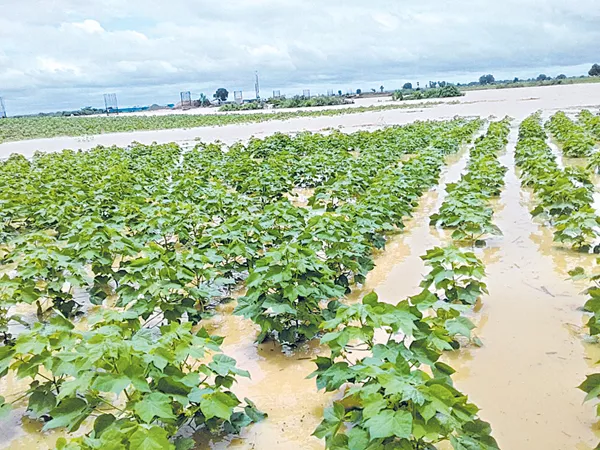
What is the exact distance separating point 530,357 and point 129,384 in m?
2.92

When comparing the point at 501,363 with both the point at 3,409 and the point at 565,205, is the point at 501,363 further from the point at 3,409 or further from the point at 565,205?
the point at 565,205

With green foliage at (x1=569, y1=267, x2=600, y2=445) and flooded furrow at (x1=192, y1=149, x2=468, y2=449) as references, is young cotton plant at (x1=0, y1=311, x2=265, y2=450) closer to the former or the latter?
flooded furrow at (x1=192, y1=149, x2=468, y2=449)

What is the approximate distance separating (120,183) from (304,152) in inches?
280

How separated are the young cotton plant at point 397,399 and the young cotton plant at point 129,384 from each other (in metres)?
0.63

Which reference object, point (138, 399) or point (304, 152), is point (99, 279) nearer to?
point (138, 399)

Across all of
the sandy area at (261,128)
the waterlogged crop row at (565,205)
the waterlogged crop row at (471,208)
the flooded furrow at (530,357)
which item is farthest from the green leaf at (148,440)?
the sandy area at (261,128)

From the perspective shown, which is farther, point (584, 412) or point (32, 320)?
point (32, 320)

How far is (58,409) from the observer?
8.57 feet

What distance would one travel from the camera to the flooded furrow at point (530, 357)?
2.95m

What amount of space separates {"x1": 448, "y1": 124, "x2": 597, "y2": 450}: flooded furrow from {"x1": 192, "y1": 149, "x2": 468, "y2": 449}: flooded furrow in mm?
954

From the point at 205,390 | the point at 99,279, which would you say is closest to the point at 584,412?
the point at 205,390

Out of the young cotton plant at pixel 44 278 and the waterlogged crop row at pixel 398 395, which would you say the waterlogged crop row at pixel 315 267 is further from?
the young cotton plant at pixel 44 278

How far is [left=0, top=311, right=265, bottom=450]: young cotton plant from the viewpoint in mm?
2342

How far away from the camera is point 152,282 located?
4008 millimetres
